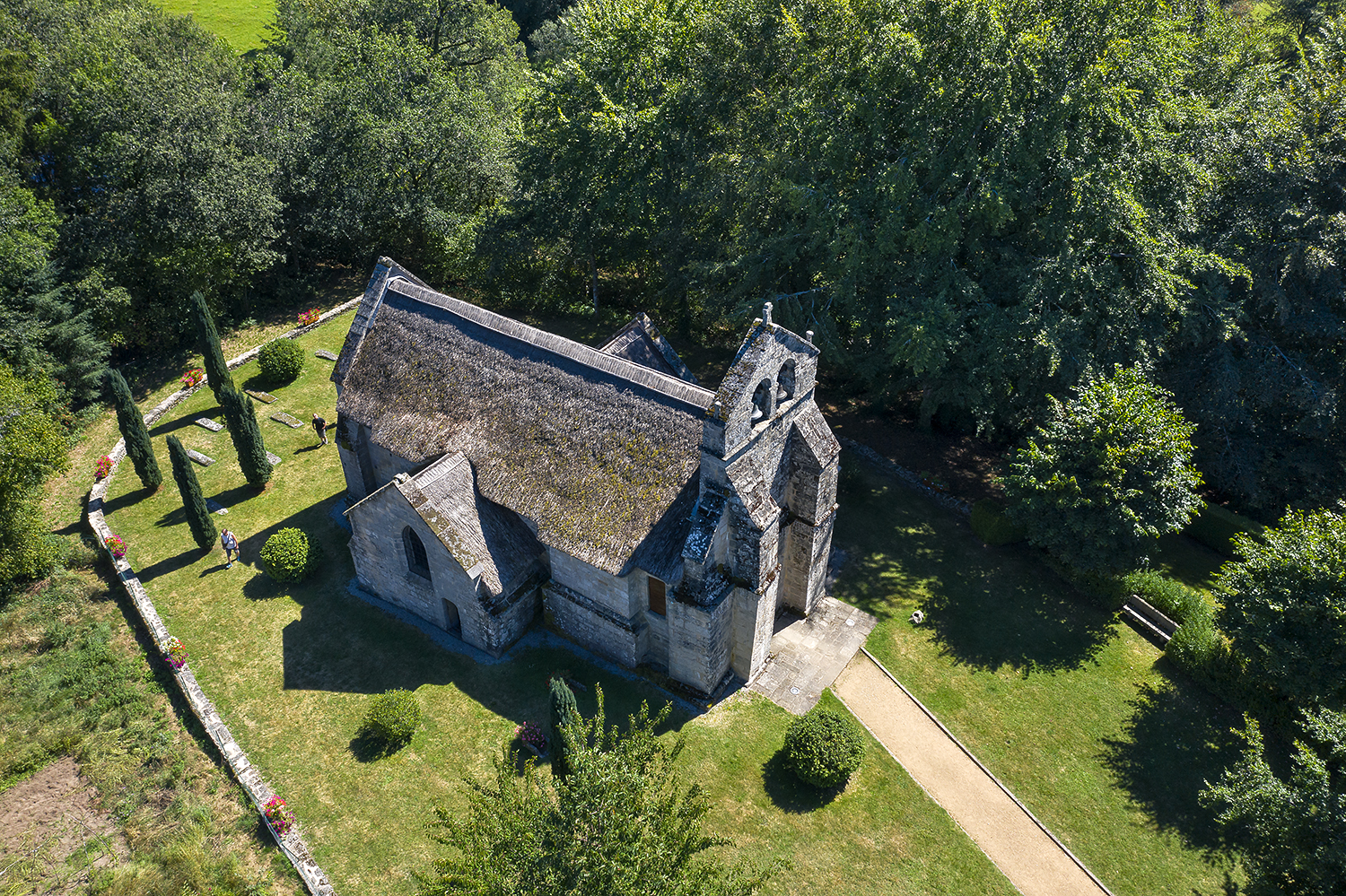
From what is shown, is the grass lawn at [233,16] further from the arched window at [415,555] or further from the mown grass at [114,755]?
the arched window at [415,555]

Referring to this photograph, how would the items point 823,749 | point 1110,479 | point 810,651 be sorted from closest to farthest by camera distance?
1. point 823,749
2. point 1110,479
3. point 810,651

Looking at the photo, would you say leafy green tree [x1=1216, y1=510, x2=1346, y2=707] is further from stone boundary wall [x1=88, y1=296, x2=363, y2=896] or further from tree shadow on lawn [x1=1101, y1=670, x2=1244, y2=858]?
stone boundary wall [x1=88, y1=296, x2=363, y2=896]

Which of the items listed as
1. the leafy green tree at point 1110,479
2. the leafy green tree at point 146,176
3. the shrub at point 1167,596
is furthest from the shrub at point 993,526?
the leafy green tree at point 146,176

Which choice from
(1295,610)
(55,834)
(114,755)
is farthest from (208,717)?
(1295,610)

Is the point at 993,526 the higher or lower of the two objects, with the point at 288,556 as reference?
lower

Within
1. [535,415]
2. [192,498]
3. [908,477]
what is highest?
[535,415]

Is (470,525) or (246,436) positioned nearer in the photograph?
(470,525)

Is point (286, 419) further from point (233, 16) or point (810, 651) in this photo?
point (233, 16)
